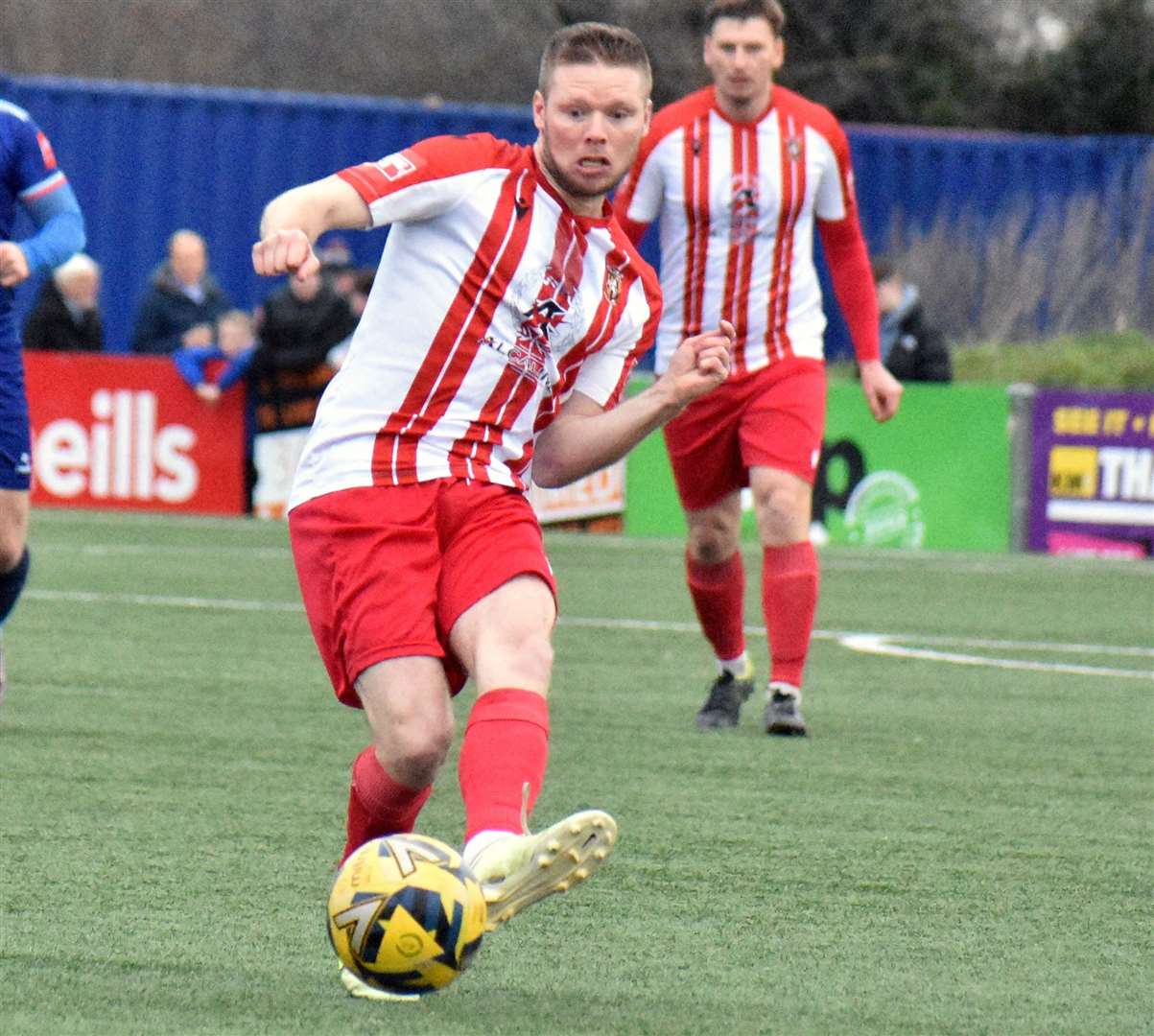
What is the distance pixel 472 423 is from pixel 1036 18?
1220 inches

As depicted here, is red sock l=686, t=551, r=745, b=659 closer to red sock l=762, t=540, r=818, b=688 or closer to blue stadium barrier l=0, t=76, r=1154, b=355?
red sock l=762, t=540, r=818, b=688

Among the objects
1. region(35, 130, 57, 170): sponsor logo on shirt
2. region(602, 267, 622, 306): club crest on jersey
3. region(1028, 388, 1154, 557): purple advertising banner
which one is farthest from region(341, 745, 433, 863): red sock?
region(1028, 388, 1154, 557): purple advertising banner

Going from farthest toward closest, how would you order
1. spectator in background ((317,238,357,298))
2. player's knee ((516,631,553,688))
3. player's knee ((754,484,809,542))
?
1. spectator in background ((317,238,357,298))
2. player's knee ((754,484,809,542))
3. player's knee ((516,631,553,688))

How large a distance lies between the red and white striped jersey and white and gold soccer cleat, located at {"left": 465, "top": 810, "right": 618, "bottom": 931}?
3884mm

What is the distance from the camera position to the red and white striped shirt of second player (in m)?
4.49

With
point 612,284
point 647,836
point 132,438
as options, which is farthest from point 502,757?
point 132,438

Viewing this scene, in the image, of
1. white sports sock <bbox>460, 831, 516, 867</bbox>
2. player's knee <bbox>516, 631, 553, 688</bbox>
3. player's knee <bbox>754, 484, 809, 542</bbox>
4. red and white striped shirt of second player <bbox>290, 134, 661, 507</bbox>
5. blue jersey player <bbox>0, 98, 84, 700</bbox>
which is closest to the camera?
white sports sock <bbox>460, 831, 516, 867</bbox>

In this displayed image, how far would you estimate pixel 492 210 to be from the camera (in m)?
4.54

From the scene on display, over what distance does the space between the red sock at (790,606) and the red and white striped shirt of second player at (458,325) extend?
307 cm

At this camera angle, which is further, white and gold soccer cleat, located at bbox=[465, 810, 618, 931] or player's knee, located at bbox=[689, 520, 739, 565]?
player's knee, located at bbox=[689, 520, 739, 565]

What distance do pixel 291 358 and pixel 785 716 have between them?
8557 millimetres

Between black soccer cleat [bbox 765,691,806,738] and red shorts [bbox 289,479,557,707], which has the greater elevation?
red shorts [bbox 289,479,557,707]

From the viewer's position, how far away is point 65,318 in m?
16.3

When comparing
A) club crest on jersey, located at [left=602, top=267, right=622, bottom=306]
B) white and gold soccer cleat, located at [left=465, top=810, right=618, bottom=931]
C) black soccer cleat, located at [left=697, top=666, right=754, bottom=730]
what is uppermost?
club crest on jersey, located at [left=602, top=267, right=622, bottom=306]
